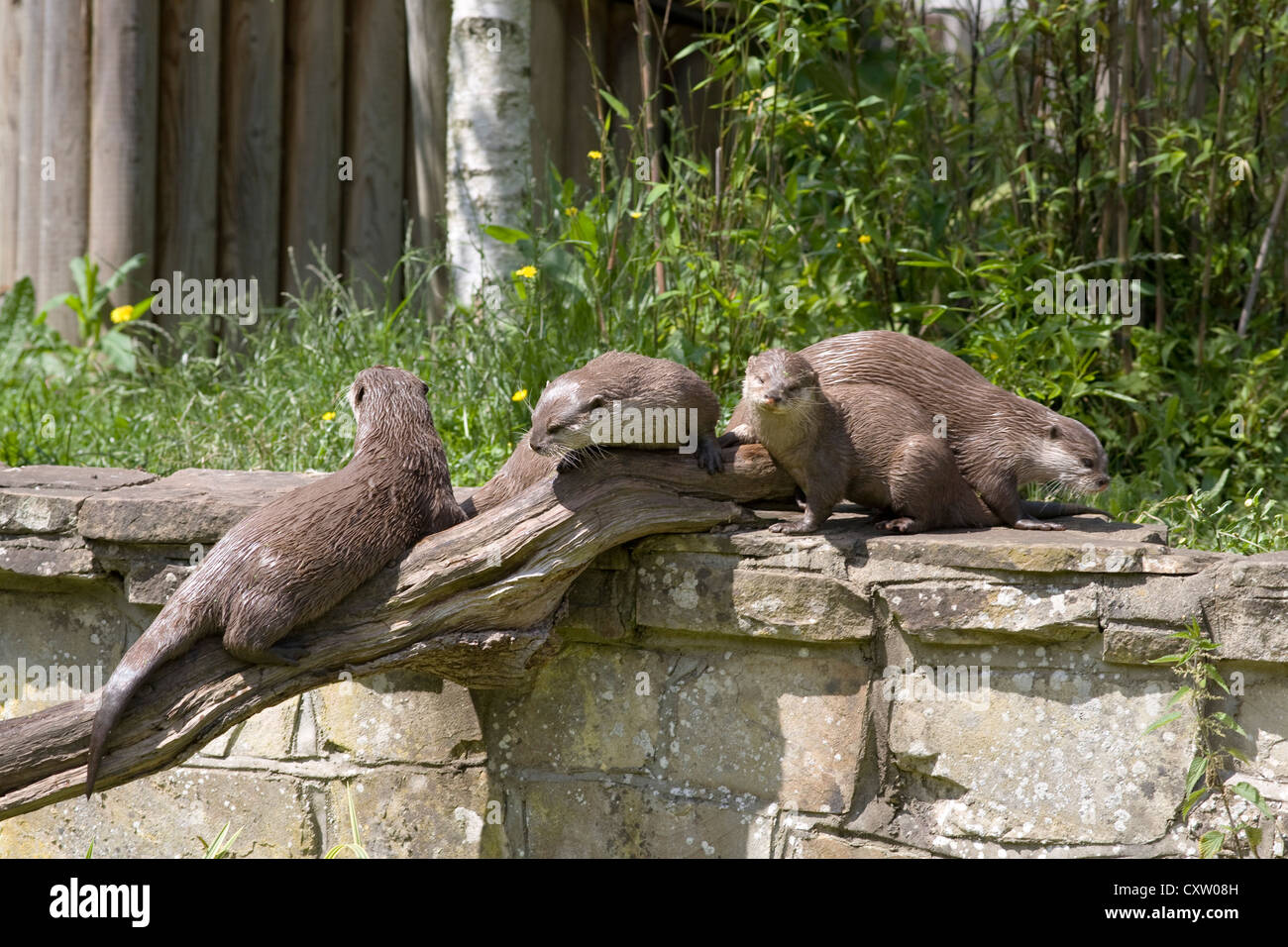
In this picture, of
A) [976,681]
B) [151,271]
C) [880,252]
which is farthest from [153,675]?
[151,271]

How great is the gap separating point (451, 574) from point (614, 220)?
2066mm

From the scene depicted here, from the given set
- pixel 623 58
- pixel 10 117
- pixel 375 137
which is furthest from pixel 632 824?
pixel 623 58

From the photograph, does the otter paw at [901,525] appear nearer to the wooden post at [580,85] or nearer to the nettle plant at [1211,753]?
the nettle plant at [1211,753]

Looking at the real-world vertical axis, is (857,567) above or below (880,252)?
below

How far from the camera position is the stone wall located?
8.70 ft

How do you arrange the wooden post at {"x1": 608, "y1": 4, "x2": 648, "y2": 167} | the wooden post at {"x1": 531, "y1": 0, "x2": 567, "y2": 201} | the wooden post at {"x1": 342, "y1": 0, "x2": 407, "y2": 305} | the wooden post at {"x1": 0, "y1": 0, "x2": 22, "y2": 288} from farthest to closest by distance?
the wooden post at {"x1": 608, "y1": 4, "x2": 648, "y2": 167}
the wooden post at {"x1": 531, "y1": 0, "x2": 567, "y2": 201}
the wooden post at {"x1": 342, "y1": 0, "x2": 407, "y2": 305}
the wooden post at {"x1": 0, "y1": 0, "x2": 22, "y2": 288}

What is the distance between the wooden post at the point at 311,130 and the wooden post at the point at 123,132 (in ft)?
1.95

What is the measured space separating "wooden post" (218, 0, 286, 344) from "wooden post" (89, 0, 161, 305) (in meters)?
0.33

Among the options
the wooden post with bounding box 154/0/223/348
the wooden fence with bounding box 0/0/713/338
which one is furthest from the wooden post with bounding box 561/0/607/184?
the wooden post with bounding box 154/0/223/348

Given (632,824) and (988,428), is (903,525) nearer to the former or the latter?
(988,428)

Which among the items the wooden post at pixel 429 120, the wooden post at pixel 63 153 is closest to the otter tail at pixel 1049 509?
the wooden post at pixel 429 120

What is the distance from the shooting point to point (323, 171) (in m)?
Answer: 5.75

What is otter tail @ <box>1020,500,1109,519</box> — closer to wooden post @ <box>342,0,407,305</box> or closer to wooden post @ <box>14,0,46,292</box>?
wooden post @ <box>342,0,407,305</box>

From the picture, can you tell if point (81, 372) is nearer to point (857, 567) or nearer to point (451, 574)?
point (451, 574)
